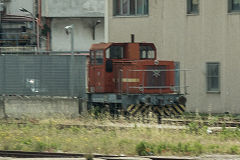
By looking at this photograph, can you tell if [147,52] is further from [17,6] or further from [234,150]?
[17,6]

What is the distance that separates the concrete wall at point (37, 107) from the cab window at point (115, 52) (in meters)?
2.35

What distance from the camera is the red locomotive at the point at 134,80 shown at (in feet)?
66.7

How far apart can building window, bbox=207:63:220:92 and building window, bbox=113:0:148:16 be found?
434 centimetres

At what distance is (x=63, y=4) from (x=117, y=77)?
26791mm

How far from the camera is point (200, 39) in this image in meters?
27.1

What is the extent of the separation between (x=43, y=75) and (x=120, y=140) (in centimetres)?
938

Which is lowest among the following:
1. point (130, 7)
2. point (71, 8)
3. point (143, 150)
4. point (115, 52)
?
point (143, 150)

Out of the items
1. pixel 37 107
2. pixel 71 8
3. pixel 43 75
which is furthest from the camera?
pixel 71 8

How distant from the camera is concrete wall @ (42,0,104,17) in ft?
153

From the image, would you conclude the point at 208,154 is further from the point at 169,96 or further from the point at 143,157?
the point at 169,96

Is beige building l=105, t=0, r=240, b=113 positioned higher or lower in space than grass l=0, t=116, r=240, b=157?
higher

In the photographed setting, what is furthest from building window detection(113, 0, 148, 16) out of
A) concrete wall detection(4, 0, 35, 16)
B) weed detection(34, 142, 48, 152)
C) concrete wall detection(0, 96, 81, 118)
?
concrete wall detection(4, 0, 35, 16)

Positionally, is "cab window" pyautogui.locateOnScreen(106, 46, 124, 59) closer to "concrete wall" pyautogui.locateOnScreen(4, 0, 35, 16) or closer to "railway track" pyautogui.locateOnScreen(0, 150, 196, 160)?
"railway track" pyautogui.locateOnScreen(0, 150, 196, 160)

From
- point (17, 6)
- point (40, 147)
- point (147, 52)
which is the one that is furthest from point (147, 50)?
point (17, 6)
